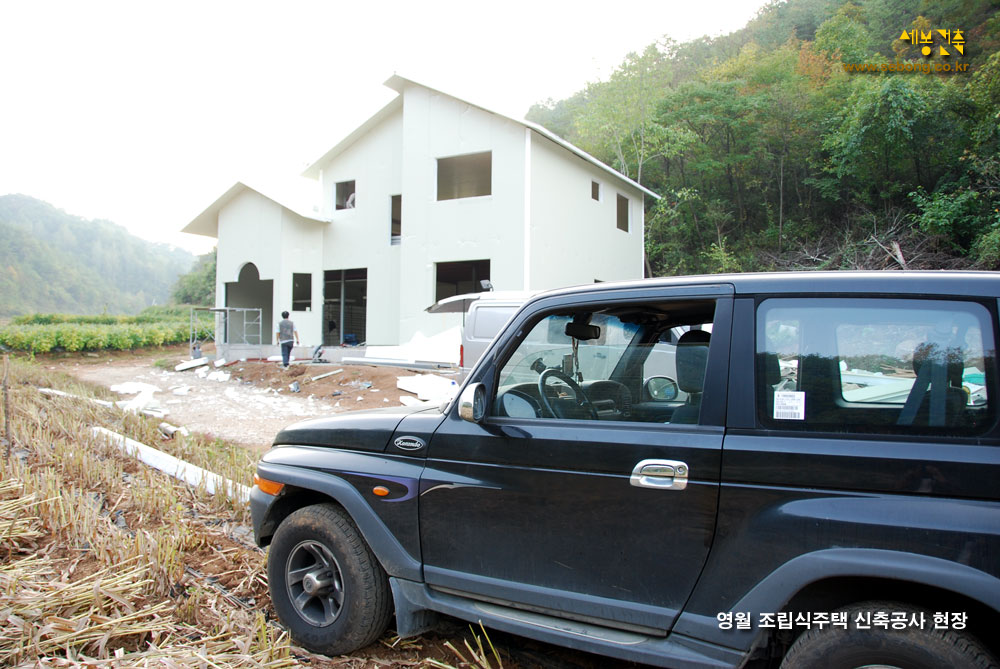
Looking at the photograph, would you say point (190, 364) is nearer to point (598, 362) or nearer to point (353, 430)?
point (353, 430)

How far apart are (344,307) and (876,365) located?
76.0 ft

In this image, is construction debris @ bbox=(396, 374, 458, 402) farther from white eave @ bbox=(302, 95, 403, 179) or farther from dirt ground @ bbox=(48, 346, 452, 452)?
white eave @ bbox=(302, 95, 403, 179)

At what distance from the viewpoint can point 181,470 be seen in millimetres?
6301

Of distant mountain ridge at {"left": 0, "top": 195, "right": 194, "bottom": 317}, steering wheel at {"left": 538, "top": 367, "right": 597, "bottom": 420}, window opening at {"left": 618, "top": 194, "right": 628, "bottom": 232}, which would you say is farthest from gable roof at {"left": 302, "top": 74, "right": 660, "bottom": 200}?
distant mountain ridge at {"left": 0, "top": 195, "right": 194, "bottom": 317}

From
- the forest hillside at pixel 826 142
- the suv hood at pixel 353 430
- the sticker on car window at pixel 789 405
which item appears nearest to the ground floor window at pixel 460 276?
the forest hillside at pixel 826 142

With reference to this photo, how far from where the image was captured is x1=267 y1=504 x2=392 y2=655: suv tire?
9.98 feet

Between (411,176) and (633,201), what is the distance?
9.33m

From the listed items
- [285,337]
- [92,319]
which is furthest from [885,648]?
[92,319]

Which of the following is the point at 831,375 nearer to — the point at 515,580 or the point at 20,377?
the point at 515,580

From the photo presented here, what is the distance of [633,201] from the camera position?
79.3 feet

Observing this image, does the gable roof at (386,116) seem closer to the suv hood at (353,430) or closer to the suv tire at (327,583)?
the suv hood at (353,430)

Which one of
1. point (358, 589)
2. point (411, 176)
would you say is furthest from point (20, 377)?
point (358, 589)

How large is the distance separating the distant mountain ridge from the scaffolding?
65710mm

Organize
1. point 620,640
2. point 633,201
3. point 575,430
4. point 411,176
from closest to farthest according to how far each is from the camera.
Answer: point 620,640 < point 575,430 < point 411,176 < point 633,201
